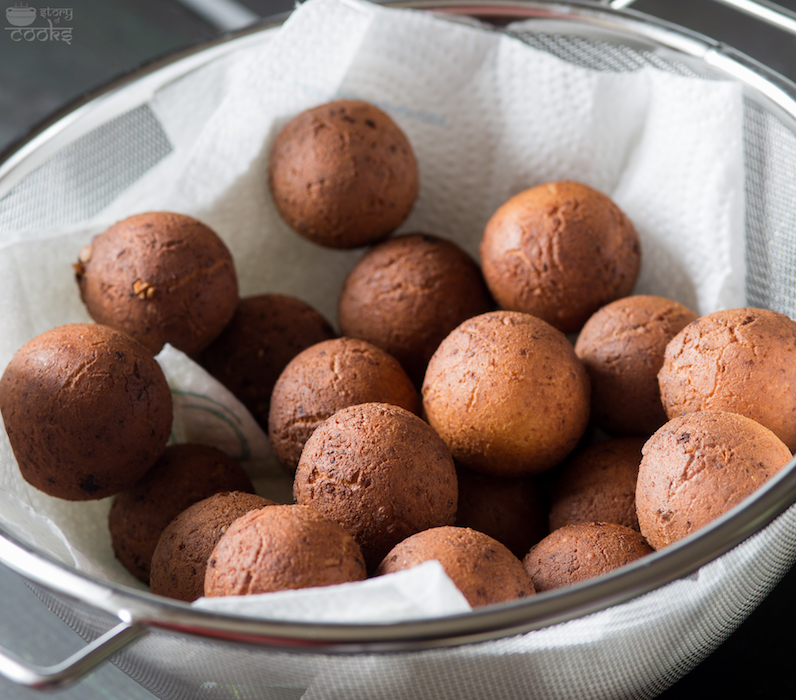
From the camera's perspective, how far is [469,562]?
514mm

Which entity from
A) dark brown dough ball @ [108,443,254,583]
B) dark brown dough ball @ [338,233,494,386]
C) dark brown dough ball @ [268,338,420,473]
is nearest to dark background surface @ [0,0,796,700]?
dark brown dough ball @ [108,443,254,583]

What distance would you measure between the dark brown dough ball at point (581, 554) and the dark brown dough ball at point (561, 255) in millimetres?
232

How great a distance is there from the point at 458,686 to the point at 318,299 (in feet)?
1.89

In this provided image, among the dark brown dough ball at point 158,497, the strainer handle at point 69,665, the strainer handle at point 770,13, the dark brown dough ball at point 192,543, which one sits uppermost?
the strainer handle at point 770,13

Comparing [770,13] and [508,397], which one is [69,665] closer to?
[508,397]

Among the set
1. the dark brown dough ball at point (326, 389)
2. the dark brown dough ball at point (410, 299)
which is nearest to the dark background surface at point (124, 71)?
the dark brown dough ball at point (326, 389)

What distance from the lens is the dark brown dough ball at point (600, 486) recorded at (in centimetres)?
66

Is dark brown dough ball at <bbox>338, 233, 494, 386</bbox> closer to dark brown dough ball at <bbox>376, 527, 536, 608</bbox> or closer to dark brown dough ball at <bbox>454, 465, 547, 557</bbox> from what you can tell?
dark brown dough ball at <bbox>454, 465, 547, 557</bbox>

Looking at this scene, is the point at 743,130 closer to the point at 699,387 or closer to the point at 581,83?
the point at 581,83

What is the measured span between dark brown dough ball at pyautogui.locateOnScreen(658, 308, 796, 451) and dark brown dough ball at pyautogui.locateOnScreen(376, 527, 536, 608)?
202mm

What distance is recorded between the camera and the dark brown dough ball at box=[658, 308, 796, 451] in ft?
2.00

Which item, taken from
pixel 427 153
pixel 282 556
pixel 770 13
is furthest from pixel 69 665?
pixel 770 13

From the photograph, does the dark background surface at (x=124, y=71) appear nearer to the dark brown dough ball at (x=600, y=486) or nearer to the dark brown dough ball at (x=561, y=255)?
the dark brown dough ball at (x=600, y=486)

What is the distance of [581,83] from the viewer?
0.88 meters
